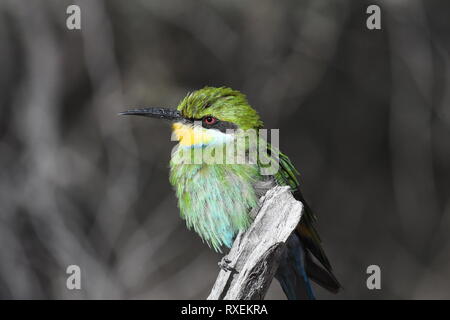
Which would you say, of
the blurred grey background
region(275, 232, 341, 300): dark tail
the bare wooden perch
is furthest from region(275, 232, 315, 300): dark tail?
the blurred grey background

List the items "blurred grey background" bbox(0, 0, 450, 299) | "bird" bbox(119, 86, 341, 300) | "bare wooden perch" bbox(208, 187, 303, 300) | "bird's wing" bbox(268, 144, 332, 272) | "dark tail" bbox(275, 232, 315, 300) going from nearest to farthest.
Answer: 1. "bare wooden perch" bbox(208, 187, 303, 300)
2. "bird" bbox(119, 86, 341, 300)
3. "bird's wing" bbox(268, 144, 332, 272)
4. "dark tail" bbox(275, 232, 315, 300)
5. "blurred grey background" bbox(0, 0, 450, 299)

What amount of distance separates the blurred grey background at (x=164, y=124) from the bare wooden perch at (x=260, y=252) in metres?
2.48

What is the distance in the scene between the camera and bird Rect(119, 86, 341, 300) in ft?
10.00

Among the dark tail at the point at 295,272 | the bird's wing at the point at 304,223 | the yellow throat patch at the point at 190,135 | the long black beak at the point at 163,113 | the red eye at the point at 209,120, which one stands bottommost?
the dark tail at the point at 295,272

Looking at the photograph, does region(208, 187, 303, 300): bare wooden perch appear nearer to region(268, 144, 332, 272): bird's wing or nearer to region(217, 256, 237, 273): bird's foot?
region(217, 256, 237, 273): bird's foot

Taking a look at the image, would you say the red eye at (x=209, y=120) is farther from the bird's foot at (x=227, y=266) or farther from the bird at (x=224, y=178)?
the bird's foot at (x=227, y=266)

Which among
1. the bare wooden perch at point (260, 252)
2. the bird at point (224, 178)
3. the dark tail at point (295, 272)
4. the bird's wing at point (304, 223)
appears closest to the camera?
the bare wooden perch at point (260, 252)

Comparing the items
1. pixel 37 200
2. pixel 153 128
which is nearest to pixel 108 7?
pixel 153 128

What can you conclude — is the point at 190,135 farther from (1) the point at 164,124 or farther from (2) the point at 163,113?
(1) the point at 164,124

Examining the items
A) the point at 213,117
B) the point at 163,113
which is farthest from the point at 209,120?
the point at 163,113

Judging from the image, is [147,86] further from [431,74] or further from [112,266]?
[431,74]

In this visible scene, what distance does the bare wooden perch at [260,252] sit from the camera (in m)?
2.38

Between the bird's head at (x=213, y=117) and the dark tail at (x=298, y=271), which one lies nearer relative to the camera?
the bird's head at (x=213, y=117)

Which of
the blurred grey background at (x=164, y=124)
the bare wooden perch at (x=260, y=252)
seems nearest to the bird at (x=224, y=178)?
the bare wooden perch at (x=260, y=252)
